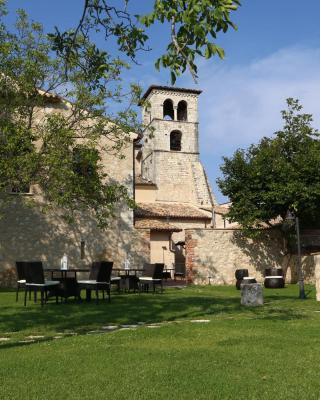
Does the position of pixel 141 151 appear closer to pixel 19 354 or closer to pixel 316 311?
pixel 316 311

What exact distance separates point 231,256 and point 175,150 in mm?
26473

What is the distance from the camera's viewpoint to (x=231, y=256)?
71.8ft

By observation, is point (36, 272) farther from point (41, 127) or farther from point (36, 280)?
point (41, 127)

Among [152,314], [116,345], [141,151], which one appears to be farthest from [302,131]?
[141,151]

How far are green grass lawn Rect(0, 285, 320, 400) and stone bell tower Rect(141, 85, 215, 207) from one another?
110ft

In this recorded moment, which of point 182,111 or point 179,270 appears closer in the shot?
point 179,270

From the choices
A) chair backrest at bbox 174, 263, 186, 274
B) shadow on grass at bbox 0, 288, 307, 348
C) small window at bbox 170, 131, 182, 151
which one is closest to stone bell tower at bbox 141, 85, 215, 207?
small window at bbox 170, 131, 182, 151

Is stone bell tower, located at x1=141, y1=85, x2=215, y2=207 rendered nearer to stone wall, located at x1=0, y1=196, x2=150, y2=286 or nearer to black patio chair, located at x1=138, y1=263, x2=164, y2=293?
stone wall, located at x1=0, y1=196, x2=150, y2=286

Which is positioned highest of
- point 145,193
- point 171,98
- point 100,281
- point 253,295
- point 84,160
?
point 171,98

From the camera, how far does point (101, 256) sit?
69.1 ft

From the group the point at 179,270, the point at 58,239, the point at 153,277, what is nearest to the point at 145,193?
the point at 179,270

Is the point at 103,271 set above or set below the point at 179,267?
below

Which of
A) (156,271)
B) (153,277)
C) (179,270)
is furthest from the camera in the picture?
(179,270)

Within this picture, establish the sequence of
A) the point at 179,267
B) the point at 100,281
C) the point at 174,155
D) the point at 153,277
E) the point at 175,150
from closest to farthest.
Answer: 1. the point at 100,281
2. the point at 153,277
3. the point at 179,267
4. the point at 174,155
5. the point at 175,150
